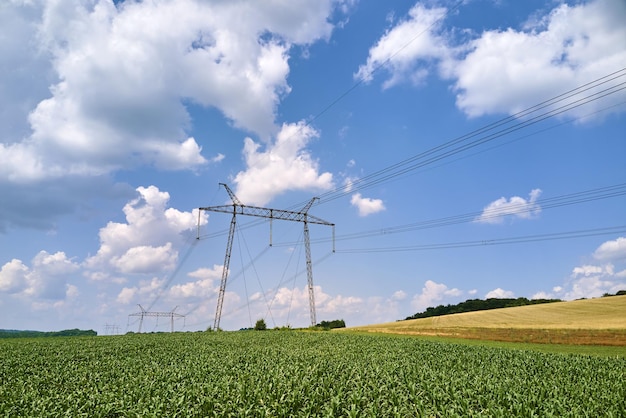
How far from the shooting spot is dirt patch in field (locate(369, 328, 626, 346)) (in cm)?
4372

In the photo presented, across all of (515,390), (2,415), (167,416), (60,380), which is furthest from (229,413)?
(60,380)

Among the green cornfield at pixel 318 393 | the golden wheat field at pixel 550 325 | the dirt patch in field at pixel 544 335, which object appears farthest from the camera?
the golden wheat field at pixel 550 325

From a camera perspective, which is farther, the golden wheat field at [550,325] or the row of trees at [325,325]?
the row of trees at [325,325]

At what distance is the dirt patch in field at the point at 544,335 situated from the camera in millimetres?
43719

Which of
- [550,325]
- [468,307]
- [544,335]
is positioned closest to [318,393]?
[544,335]

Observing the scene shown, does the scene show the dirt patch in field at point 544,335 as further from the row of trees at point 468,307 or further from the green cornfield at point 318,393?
the row of trees at point 468,307

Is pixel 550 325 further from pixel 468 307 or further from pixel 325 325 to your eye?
pixel 468 307

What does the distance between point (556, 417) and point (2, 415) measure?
54.5ft

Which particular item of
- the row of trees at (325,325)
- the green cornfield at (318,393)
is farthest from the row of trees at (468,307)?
the green cornfield at (318,393)

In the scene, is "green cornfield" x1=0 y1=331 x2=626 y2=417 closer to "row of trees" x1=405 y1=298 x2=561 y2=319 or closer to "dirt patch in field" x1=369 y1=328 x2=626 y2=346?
"dirt patch in field" x1=369 y1=328 x2=626 y2=346

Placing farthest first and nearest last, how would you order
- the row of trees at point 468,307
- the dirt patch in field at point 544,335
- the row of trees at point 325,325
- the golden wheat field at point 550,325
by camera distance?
1. the row of trees at point 468,307
2. the row of trees at point 325,325
3. the golden wheat field at point 550,325
4. the dirt patch in field at point 544,335

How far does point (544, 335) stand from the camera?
48.2m

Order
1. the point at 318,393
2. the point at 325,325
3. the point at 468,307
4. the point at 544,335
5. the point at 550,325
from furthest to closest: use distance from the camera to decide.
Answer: the point at 468,307 → the point at 325,325 → the point at 550,325 → the point at 544,335 → the point at 318,393

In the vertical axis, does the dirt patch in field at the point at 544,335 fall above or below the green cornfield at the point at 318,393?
below
